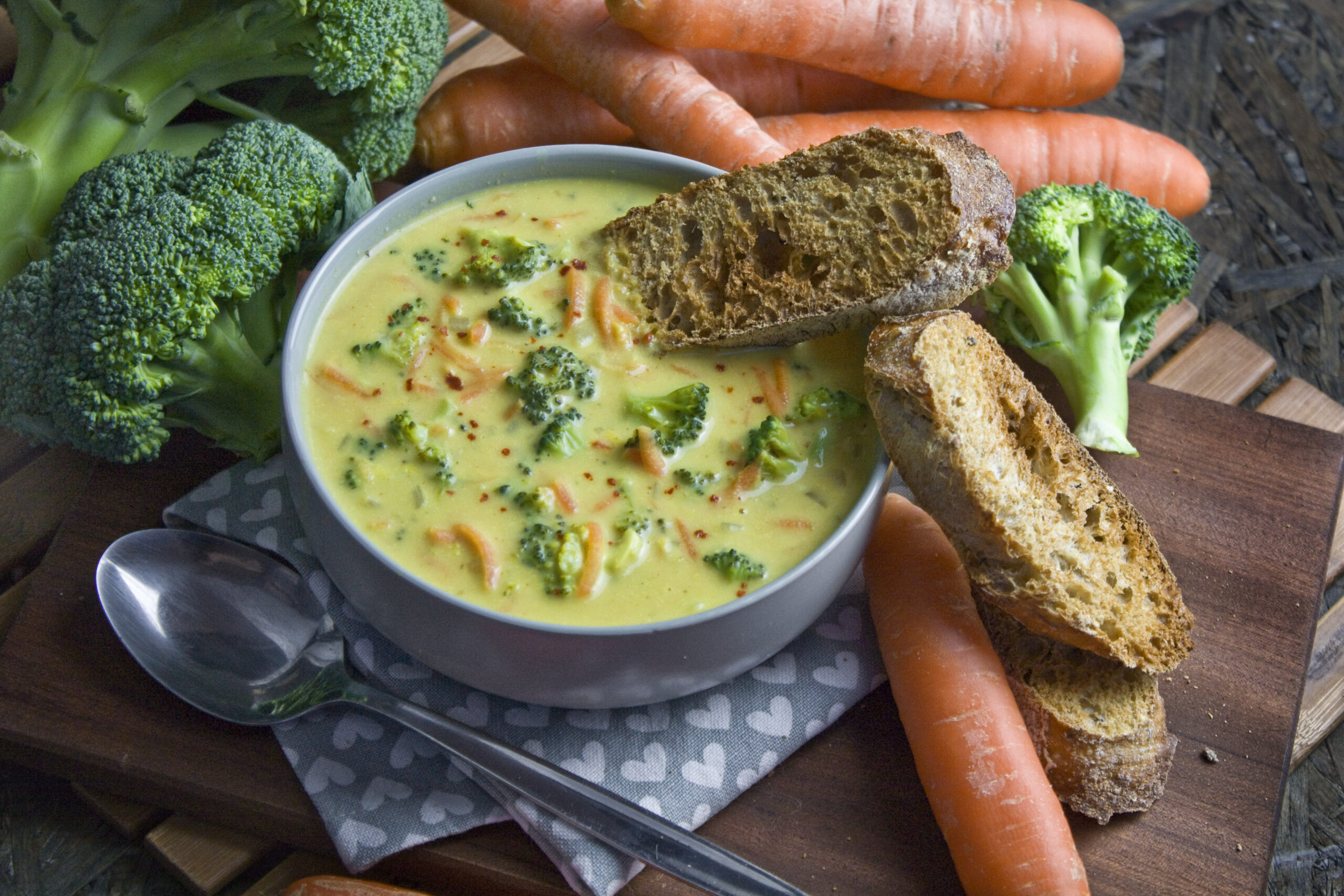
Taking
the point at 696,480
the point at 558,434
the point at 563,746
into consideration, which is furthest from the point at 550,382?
the point at 563,746

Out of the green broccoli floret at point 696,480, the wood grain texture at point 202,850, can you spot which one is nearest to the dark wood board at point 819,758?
the wood grain texture at point 202,850

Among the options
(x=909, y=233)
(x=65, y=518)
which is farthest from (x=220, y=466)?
(x=909, y=233)

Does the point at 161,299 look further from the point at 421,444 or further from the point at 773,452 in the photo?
the point at 773,452

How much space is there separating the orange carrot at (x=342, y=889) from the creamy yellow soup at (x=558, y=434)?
60cm

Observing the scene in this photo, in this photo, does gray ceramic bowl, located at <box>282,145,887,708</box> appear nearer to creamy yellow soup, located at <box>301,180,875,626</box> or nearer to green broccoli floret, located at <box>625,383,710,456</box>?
creamy yellow soup, located at <box>301,180,875,626</box>

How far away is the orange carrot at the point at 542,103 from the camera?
3357mm

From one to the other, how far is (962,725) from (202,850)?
1537 millimetres

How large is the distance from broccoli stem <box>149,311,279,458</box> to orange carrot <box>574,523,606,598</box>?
2.79 feet

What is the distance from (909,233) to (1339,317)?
1.86 meters

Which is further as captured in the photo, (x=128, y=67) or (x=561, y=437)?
(x=128, y=67)

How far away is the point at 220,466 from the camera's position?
2.70 m

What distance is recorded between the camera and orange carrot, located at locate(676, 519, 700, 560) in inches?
85.8

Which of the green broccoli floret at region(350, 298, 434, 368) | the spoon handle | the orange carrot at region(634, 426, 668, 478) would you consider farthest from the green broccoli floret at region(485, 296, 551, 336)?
the spoon handle

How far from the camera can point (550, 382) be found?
7.82 ft
